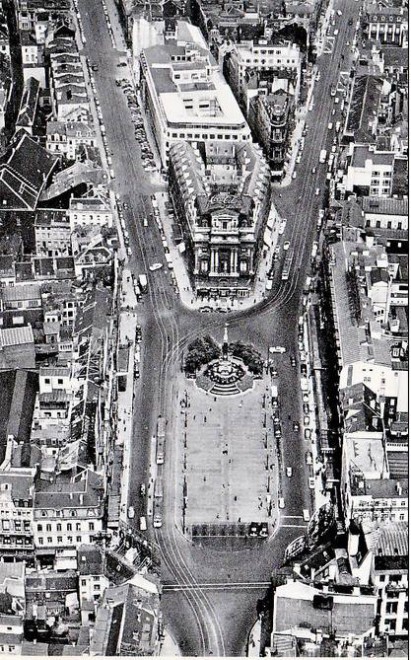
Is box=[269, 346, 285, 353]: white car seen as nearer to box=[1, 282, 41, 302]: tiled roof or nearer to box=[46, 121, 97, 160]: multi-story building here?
box=[1, 282, 41, 302]: tiled roof

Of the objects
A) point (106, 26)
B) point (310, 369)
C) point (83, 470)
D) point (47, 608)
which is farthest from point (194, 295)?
point (106, 26)

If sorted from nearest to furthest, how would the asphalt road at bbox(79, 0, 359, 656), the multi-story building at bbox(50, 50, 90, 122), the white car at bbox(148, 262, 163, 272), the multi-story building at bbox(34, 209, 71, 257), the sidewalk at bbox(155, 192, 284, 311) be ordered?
the asphalt road at bbox(79, 0, 359, 656) → the sidewalk at bbox(155, 192, 284, 311) → the white car at bbox(148, 262, 163, 272) → the multi-story building at bbox(34, 209, 71, 257) → the multi-story building at bbox(50, 50, 90, 122)

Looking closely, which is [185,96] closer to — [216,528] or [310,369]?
[310,369]

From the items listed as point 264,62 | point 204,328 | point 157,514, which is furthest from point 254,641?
point 264,62

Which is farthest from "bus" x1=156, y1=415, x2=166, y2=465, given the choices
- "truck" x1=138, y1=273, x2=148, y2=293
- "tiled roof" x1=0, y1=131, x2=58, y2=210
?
"tiled roof" x1=0, y1=131, x2=58, y2=210

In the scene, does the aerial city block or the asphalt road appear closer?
the aerial city block

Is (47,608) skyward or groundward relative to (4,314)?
groundward
